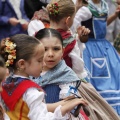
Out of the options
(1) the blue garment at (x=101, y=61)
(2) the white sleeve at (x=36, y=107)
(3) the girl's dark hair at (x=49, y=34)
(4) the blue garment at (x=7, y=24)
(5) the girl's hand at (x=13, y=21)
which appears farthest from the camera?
(1) the blue garment at (x=101, y=61)

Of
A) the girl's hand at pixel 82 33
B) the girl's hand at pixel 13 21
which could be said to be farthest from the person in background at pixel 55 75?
the girl's hand at pixel 13 21

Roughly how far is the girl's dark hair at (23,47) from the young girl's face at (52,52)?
419 mm

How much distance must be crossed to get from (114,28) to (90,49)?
124cm

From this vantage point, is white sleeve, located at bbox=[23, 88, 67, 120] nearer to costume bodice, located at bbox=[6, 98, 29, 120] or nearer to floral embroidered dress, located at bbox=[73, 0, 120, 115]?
costume bodice, located at bbox=[6, 98, 29, 120]

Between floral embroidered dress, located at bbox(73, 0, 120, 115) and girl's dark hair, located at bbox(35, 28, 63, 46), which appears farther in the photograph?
floral embroidered dress, located at bbox(73, 0, 120, 115)

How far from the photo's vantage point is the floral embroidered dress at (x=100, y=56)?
4.94m

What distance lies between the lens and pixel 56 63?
321 centimetres

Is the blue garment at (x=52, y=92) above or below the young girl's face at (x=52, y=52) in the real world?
below

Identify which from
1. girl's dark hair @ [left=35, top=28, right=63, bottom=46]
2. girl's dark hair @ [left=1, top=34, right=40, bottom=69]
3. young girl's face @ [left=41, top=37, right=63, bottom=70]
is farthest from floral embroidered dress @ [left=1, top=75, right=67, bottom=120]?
girl's dark hair @ [left=35, top=28, right=63, bottom=46]

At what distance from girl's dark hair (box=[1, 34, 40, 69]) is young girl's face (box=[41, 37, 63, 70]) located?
42 centimetres

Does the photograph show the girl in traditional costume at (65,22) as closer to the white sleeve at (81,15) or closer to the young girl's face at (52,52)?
the young girl's face at (52,52)

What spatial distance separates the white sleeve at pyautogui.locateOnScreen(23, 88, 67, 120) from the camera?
259 centimetres

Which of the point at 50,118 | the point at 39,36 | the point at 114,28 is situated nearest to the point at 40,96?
the point at 50,118

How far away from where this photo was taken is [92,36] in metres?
5.16
